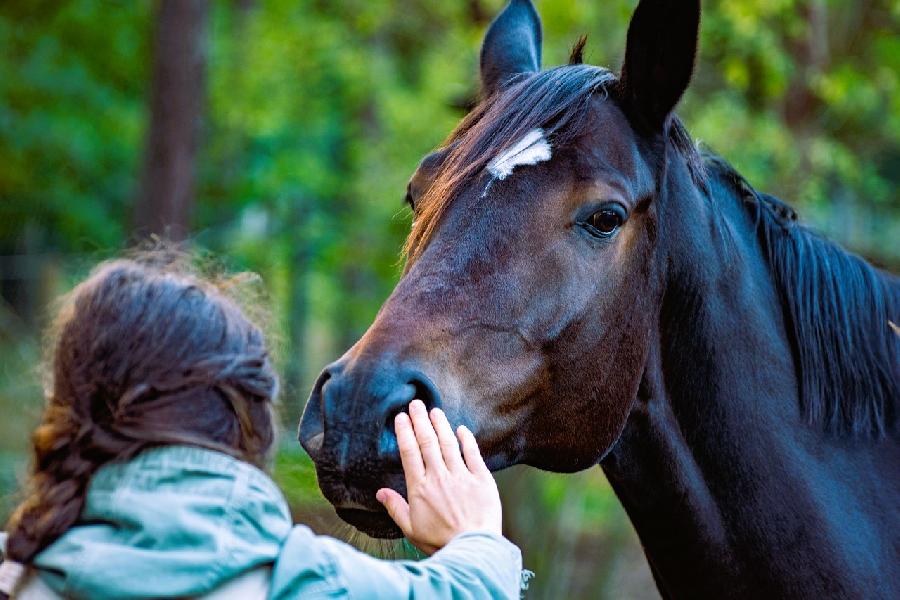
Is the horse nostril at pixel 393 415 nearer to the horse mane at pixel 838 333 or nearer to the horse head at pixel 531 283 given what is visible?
the horse head at pixel 531 283

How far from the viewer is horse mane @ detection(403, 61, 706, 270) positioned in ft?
9.41

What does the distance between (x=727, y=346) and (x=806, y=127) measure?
7982 mm

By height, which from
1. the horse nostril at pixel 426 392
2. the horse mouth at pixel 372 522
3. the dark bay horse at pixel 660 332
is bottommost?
the horse mouth at pixel 372 522

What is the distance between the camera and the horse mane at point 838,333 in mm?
Result: 3027

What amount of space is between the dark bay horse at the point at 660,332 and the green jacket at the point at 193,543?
0.67 metres

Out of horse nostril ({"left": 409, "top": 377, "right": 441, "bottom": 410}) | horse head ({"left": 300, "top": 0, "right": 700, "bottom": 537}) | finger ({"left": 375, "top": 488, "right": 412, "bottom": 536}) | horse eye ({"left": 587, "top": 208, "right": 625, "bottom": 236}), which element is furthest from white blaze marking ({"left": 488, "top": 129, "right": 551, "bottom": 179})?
finger ({"left": 375, "top": 488, "right": 412, "bottom": 536})

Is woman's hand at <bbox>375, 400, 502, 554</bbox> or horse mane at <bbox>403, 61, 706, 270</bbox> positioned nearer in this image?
woman's hand at <bbox>375, 400, 502, 554</bbox>

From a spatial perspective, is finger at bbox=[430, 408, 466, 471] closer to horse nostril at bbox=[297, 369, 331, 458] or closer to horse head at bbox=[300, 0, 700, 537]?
horse head at bbox=[300, 0, 700, 537]

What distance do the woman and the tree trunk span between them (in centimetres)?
745

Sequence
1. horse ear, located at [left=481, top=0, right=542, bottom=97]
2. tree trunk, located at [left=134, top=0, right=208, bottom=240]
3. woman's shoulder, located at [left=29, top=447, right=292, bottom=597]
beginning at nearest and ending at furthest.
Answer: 1. woman's shoulder, located at [left=29, top=447, right=292, bottom=597]
2. horse ear, located at [left=481, top=0, right=542, bottom=97]
3. tree trunk, located at [left=134, top=0, right=208, bottom=240]

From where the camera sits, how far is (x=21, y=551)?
184 centimetres

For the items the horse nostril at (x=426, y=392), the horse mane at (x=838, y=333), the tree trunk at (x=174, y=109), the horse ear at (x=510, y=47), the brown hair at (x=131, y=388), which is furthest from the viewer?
the tree trunk at (x=174, y=109)

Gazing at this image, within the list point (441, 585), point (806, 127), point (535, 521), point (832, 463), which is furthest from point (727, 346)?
point (806, 127)

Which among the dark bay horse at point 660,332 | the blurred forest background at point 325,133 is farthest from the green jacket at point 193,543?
the blurred forest background at point 325,133
